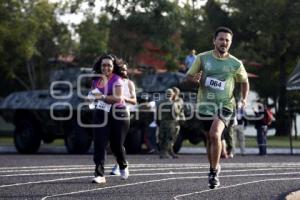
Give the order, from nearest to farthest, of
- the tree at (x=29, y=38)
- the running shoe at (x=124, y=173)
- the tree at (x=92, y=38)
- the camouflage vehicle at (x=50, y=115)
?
the running shoe at (x=124, y=173) < the camouflage vehicle at (x=50, y=115) < the tree at (x=29, y=38) < the tree at (x=92, y=38)

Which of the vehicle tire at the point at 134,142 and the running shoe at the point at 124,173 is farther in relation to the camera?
the vehicle tire at the point at 134,142

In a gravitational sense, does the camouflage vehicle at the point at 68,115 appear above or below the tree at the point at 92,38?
below

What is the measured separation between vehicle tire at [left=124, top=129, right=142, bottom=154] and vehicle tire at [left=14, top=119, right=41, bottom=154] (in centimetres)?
287

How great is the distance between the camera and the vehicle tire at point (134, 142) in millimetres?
21000

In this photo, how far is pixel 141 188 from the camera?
32.0ft

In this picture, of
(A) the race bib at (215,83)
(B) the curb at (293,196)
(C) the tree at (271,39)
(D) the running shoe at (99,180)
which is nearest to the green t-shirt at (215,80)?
(A) the race bib at (215,83)

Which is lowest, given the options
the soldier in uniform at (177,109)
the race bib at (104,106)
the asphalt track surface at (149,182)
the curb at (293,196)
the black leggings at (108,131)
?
the curb at (293,196)

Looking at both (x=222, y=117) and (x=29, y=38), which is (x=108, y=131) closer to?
(x=222, y=117)

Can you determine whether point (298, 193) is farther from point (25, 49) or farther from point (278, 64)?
point (278, 64)

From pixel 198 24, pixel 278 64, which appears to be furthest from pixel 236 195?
pixel 198 24

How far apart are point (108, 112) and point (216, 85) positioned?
177cm

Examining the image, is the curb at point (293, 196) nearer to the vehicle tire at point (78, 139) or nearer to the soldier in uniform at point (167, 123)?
the soldier in uniform at point (167, 123)

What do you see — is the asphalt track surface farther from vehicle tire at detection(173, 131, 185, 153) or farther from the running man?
vehicle tire at detection(173, 131, 185, 153)

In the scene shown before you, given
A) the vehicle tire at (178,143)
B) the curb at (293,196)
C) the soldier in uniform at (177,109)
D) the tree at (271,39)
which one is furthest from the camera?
the tree at (271,39)
